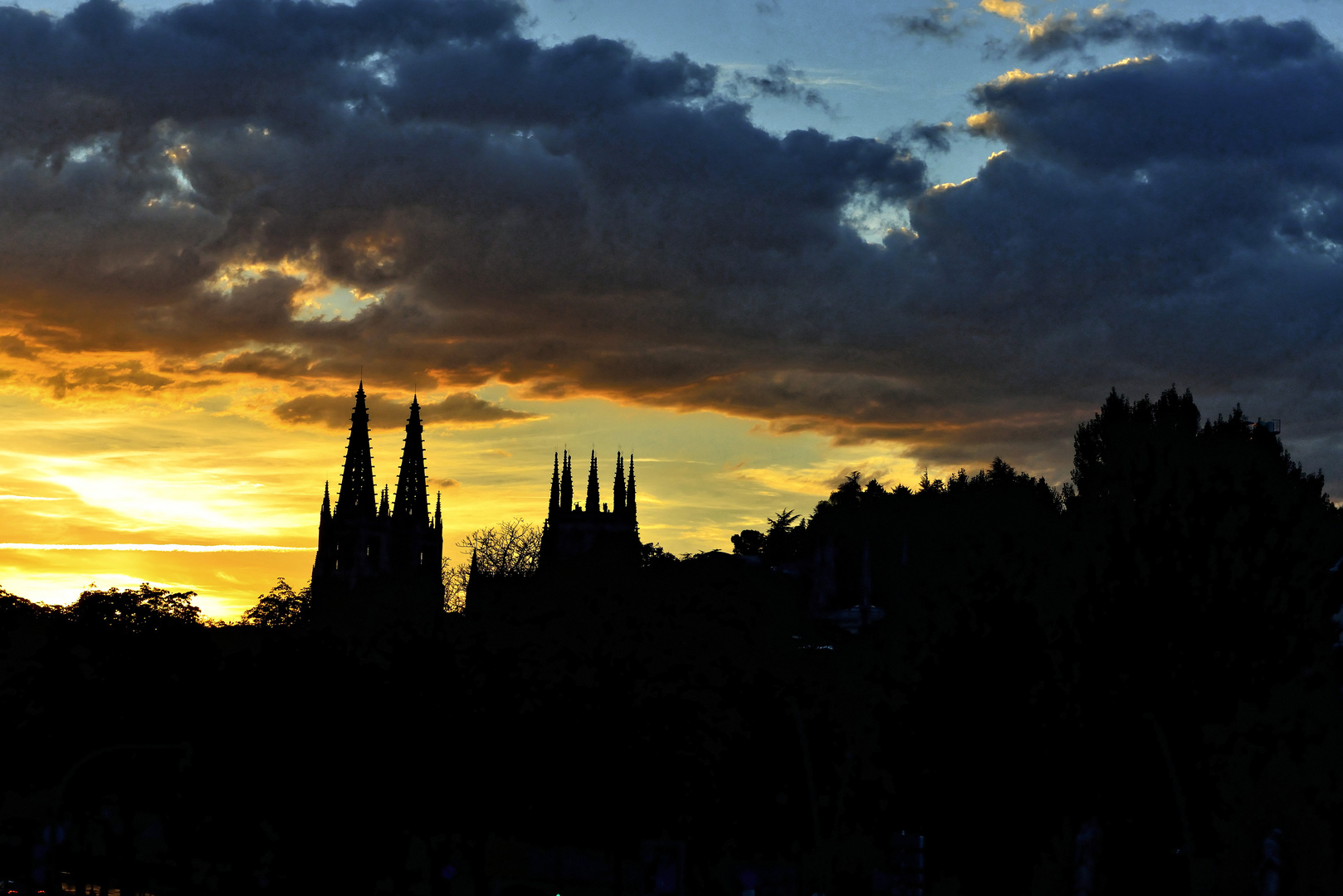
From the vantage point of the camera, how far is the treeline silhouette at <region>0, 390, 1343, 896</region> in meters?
46.4

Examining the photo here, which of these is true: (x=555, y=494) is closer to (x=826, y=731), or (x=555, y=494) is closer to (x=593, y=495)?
(x=593, y=495)

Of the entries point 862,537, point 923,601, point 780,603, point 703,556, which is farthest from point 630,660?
point 862,537

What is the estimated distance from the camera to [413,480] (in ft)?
566

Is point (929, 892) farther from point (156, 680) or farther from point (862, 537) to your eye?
point (862, 537)

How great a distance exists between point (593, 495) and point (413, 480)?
29.4 metres

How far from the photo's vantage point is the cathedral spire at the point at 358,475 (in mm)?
170125

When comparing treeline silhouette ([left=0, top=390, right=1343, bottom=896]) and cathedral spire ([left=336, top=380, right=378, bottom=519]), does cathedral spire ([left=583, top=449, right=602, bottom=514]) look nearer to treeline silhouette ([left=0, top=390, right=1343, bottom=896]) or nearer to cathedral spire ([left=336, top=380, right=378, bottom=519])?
cathedral spire ([left=336, top=380, right=378, bottom=519])

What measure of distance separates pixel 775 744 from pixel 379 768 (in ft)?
52.7

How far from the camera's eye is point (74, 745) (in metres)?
64.2

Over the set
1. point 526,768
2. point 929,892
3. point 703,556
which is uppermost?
point 703,556

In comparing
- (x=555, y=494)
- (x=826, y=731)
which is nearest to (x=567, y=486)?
(x=555, y=494)

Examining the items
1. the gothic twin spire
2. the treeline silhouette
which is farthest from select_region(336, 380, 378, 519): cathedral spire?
the treeline silhouette

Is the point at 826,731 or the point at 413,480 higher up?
the point at 413,480

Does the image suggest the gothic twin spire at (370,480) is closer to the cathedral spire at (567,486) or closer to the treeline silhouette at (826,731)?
the cathedral spire at (567,486)
